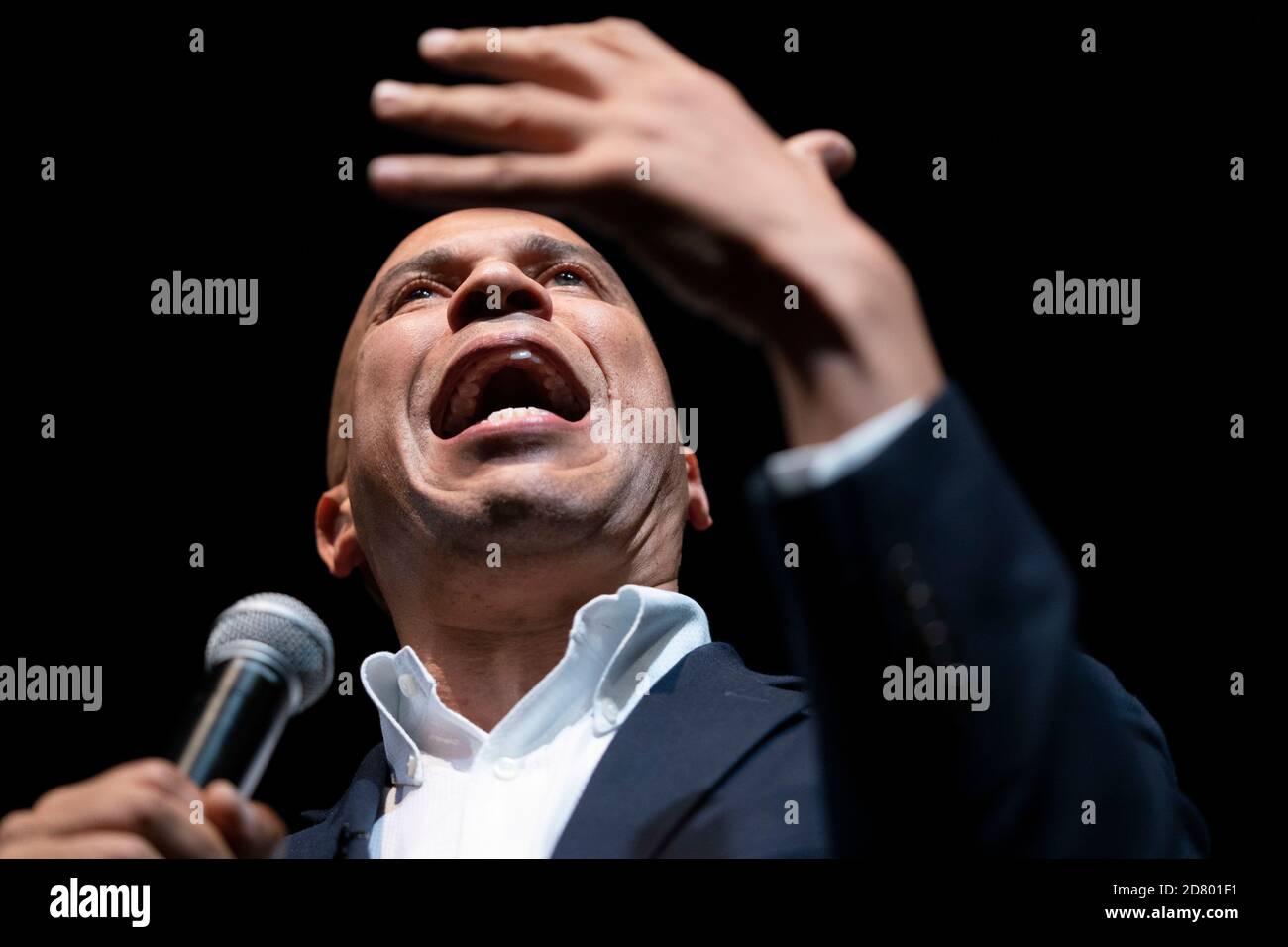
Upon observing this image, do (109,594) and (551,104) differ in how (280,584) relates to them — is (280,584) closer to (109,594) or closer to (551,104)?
(109,594)

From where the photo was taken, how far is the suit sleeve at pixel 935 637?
0.96m

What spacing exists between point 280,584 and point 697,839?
131 centimetres

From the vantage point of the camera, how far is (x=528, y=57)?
1099 mm

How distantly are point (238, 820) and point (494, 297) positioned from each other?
3.39 ft

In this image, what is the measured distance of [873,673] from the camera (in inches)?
38.0

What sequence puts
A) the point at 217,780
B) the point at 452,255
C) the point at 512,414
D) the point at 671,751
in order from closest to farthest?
the point at 217,780, the point at 671,751, the point at 512,414, the point at 452,255

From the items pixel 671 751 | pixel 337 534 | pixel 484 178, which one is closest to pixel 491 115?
pixel 484 178

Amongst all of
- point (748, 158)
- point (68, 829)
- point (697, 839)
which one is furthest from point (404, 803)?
point (748, 158)

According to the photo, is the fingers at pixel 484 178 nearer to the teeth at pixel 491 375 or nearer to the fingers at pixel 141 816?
the fingers at pixel 141 816

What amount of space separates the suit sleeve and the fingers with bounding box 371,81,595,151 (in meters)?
0.32

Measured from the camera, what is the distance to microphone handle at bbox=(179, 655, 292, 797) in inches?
46.1
